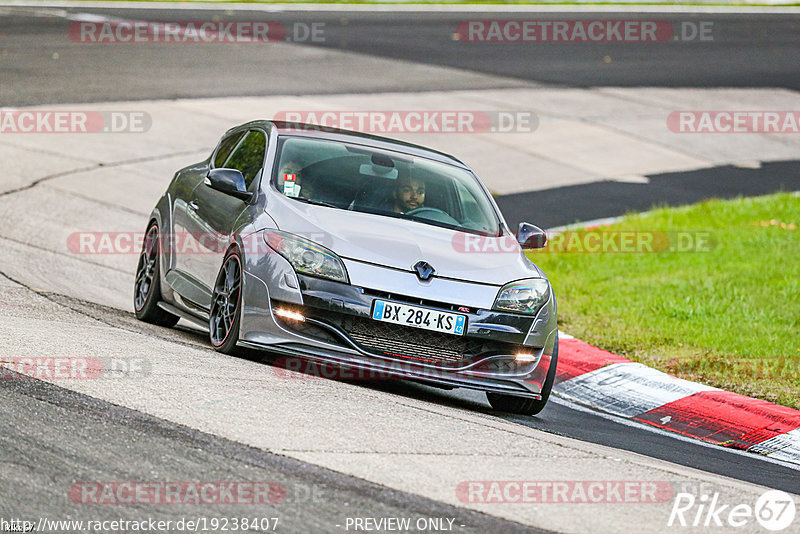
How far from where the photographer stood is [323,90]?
22.3 meters

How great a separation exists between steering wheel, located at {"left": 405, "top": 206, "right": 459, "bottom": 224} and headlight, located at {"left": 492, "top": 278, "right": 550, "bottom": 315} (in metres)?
0.89

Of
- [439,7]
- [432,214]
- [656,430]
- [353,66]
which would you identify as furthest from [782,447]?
[439,7]

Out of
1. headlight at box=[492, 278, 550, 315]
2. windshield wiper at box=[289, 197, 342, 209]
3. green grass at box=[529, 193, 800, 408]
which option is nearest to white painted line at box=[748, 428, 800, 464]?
green grass at box=[529, 193, 800, 408]

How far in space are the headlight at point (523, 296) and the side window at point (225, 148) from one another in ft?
9.25

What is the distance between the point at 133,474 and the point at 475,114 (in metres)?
16.9

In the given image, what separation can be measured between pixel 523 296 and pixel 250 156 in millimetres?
2459

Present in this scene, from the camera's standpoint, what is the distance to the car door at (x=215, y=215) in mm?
8359

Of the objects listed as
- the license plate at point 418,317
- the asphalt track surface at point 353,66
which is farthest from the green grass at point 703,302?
the asphalt track surface at point 353,66

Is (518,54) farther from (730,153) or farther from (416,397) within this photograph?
(416,397)

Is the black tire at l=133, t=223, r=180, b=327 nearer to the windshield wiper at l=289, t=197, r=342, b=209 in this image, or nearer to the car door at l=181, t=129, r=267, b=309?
the car door at l=181, t=129, r=267, b=309

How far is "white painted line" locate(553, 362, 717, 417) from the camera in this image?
29.5 ft

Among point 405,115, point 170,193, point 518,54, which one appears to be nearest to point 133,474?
point 170,193

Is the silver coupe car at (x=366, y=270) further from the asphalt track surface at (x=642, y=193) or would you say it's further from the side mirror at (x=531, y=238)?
the asphalt track surface at (x=642, y=193)

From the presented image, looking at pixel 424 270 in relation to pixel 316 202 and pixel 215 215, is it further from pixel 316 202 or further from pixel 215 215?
pixel 215 215
